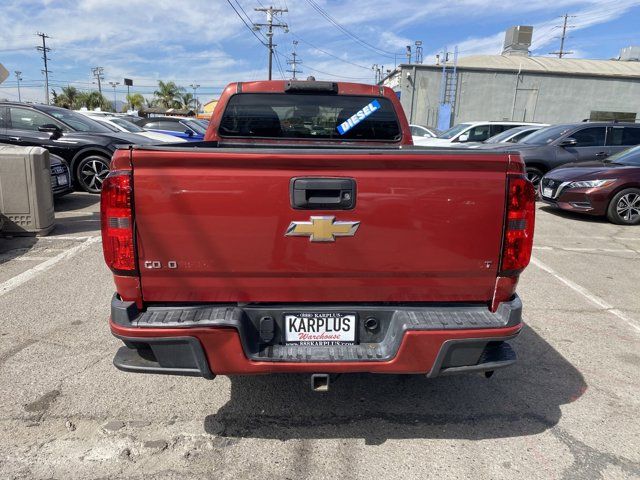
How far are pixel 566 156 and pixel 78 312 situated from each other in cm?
1060

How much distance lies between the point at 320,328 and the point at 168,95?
67.2 metres

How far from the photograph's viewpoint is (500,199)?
2.31 meters

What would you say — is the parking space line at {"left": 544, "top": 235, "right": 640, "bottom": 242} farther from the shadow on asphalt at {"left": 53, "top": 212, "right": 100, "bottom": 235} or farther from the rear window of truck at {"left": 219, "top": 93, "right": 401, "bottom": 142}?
the shadow on asphalt at {"left": 53, "top": 212, "right": 100, "bottom": 235}

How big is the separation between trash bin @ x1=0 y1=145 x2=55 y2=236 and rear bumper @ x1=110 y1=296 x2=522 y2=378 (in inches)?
212

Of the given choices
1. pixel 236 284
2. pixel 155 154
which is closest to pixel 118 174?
pixel 155 154

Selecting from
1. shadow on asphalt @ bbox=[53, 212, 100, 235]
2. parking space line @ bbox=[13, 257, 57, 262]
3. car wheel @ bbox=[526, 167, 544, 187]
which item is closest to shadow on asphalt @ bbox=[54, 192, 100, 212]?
shadow on asphalt @ bbox=[53, 212, 100, 235]

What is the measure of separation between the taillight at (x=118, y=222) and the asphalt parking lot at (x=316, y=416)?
1061mm

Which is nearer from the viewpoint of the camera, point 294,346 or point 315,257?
point 315,257

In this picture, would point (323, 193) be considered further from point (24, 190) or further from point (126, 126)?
point (126, 126)

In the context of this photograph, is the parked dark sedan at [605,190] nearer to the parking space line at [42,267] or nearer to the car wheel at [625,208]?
the car wheel at [625,208]

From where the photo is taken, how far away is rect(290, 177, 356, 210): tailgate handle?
2.24 m

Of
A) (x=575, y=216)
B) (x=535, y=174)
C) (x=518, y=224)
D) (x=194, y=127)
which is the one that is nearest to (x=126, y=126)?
(x=194, y=127)

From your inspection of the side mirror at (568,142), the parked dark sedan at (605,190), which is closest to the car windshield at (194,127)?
the side mirror at (568,142)

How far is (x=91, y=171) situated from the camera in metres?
9.80
